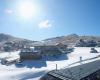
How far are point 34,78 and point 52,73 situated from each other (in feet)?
21.2

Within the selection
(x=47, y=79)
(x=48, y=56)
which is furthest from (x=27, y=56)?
(x=47, y=79)

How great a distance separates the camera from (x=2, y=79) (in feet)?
86.2

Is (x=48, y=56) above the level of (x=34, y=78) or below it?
above

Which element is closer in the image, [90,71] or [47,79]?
[90,71]

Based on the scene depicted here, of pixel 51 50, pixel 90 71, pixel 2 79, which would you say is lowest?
pixel 2 79

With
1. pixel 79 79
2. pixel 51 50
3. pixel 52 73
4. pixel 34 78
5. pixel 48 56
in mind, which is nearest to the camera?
pixel 79 79

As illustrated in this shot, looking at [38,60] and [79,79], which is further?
[38,60]

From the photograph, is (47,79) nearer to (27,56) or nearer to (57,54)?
(27,56)

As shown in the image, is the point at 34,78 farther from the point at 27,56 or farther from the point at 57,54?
the point at 57,54

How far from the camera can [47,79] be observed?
67.0 feet

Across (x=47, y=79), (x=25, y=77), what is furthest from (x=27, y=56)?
(x=47, y=79)

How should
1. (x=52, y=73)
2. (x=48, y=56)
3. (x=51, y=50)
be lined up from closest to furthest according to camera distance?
(x=52, y=73) < (x=48, y=56) < (x=51, y=50)

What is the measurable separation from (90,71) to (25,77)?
11.7 m

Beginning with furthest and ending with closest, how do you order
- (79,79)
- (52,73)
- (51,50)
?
(51,50)
(52,73)
(79,79)
